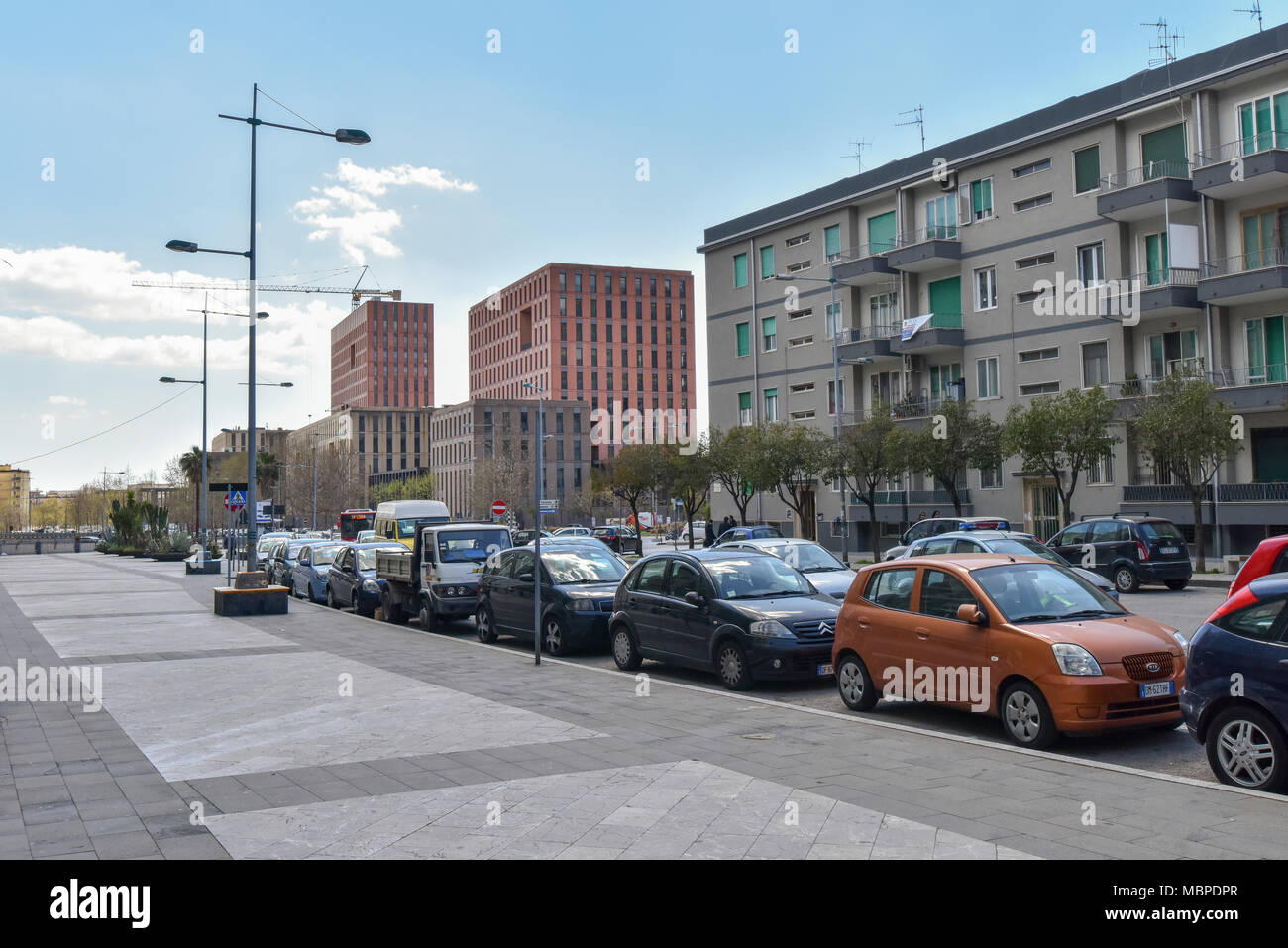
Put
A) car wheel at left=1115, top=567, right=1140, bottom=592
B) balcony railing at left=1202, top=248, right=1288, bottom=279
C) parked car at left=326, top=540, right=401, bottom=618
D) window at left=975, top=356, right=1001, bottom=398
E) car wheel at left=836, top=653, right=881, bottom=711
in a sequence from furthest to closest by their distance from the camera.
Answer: window at left=975, top=356, right=1001, bottom=398 → balcony railing at left=1202, top=248, right=1288, bottom=279 → car wheel at left=1115, top=567, right=1140, bottom=592 → parked car at left=326, top=540, right=401, bottom=618 → car wheel at left=836, top=653, right=881, bottom=711

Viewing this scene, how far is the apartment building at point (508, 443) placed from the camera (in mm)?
118312

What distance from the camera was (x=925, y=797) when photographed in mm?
7098

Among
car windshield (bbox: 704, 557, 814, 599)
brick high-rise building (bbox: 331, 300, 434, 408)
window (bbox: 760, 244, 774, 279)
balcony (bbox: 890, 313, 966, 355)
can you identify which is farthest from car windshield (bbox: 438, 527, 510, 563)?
brick high-rise building (bbox: 331, 300, 434, 408)

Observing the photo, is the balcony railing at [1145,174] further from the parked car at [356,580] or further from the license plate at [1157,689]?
the license plate at [1157,689]

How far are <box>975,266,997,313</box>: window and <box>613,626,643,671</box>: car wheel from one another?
108ft

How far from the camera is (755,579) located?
13.1m

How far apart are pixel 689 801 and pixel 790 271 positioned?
156ft

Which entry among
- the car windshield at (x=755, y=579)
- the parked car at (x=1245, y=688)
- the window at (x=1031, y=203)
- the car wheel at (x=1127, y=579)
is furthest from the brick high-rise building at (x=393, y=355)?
the parked car at (x=1245, y=688)

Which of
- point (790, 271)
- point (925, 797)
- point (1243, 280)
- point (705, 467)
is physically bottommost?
point (925, 797)

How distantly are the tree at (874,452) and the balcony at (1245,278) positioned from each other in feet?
34.8

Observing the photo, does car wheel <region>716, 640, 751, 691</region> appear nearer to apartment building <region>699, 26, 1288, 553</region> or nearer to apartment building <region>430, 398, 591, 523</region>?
apartment building <region>699, 26, 1288, 553</region>

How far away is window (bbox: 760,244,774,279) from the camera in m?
54.0
